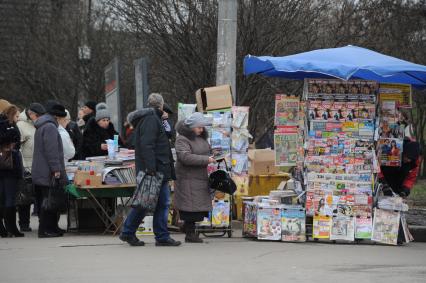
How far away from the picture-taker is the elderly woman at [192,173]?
447 inches

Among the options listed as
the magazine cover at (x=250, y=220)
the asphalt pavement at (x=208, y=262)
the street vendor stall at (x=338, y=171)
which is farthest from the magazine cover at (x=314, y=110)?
the asphalt pavement at (x=208, y=262)

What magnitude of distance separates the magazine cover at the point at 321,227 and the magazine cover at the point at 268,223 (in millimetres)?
475

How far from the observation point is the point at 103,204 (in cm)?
1302

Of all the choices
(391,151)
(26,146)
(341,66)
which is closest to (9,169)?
(26,146)

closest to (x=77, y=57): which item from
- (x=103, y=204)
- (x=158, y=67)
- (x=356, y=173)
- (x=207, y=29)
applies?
(x=158, y=67)

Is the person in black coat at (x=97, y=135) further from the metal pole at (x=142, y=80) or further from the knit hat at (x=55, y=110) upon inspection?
the knit hat at (x=55, y=110)

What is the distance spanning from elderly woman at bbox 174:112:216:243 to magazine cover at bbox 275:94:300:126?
1.21 meters

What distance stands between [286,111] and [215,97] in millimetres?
1036

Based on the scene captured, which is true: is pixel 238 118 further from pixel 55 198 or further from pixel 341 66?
pixel 55 198

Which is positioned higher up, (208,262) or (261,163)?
(261,163)

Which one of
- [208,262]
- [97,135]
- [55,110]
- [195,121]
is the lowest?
[208,262]

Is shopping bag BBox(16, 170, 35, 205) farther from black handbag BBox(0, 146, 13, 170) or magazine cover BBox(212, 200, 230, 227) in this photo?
magazine cover BBox(212, 200, 230, 227)

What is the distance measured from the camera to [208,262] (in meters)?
9.73

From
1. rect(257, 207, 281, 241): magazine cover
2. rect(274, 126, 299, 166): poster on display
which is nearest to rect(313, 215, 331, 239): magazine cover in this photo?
rect(257, 207, 281, 241): magazine cover
